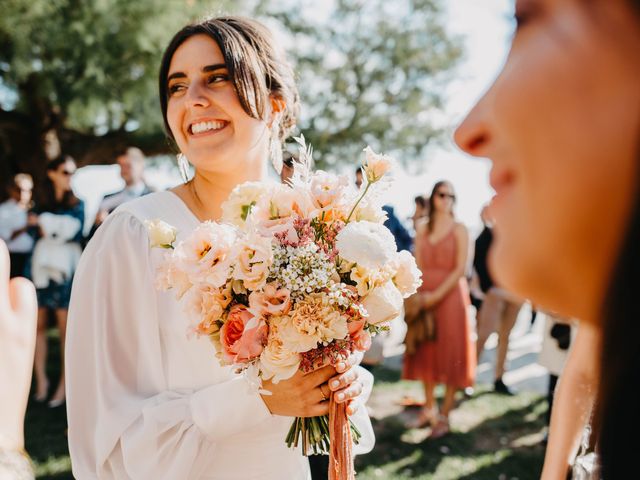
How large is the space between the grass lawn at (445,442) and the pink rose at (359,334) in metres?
3.53

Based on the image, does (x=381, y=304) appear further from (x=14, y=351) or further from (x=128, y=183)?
(x=128, y=183)

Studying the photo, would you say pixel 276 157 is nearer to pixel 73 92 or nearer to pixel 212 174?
pixel 212 174

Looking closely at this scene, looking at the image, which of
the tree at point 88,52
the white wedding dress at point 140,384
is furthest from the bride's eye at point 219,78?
the tree at point 88,52

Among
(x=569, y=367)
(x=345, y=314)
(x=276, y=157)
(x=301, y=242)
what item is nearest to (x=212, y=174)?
(x=276, y=157)

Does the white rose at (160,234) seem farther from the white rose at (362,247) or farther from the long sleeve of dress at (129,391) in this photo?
the white rose at (362,247)

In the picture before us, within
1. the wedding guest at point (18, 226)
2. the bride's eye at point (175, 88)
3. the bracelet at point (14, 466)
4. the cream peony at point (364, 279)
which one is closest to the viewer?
the bracelet at point (14, 466)

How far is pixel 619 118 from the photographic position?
0.54 meters

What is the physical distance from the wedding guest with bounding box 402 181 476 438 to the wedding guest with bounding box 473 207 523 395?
1274 millimetres

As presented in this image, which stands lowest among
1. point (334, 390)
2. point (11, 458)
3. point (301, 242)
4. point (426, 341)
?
point (426, 341)

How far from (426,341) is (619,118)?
5618 millimetres

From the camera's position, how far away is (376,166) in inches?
59.6

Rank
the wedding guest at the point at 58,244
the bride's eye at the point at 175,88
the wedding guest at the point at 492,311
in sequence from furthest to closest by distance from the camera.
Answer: the wedding guest at the point at 492,311
the wedding guest at the point at 58,244
the bride's eye at the point at 175,88

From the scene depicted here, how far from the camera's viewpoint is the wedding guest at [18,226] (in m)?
6.56

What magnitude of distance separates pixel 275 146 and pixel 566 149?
183cm
